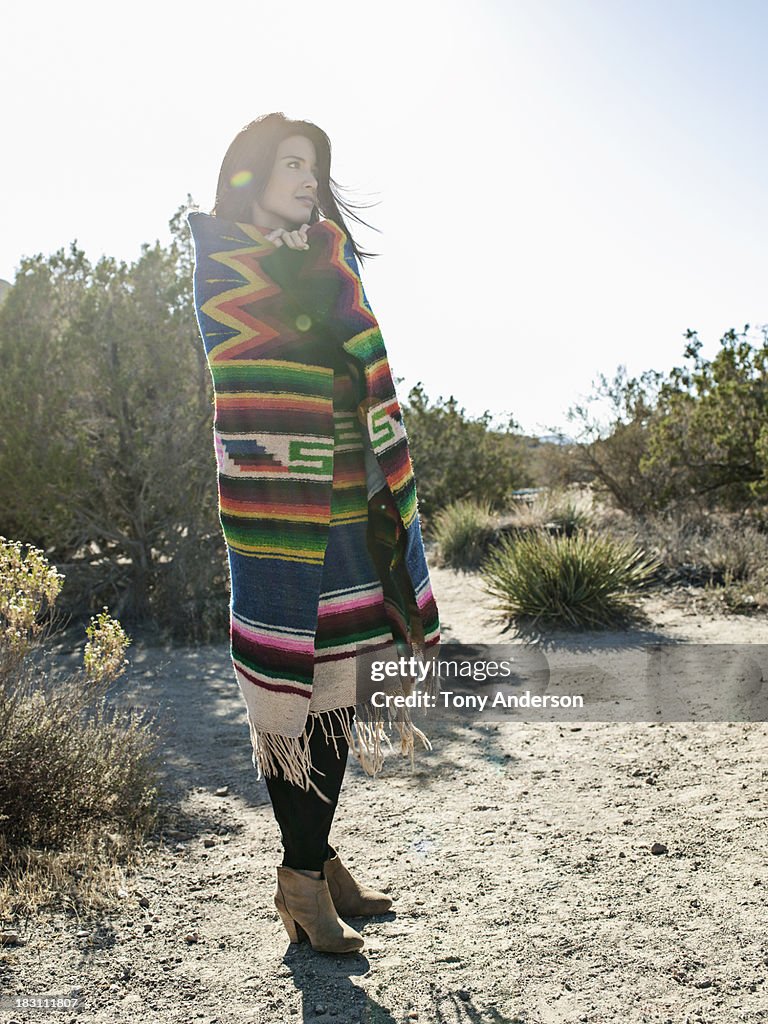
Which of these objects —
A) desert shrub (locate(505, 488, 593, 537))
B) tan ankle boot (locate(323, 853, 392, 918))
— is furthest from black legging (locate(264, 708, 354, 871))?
desert shrub (locate(505, 488, 593, 537))

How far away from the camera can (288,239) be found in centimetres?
231

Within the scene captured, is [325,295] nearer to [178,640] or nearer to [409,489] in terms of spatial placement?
[409,489]

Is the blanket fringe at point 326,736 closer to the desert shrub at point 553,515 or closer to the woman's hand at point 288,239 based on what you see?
the woman's hand at point 288,239

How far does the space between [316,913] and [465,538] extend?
851 cm

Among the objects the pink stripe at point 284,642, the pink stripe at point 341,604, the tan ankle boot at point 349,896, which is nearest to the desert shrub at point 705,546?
the tan ankle boot at point 349,896

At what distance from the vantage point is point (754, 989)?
212 centimetres

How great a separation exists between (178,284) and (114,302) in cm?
54

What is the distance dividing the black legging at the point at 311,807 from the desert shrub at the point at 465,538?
26.4 feet

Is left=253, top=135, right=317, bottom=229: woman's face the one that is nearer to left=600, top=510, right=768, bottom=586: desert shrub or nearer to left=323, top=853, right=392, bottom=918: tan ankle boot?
left=323, top=853, right=392, bottom=918: tan ankle boot

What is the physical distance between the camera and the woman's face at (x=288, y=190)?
241 cm

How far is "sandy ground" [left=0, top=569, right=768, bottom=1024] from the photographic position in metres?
2.17
